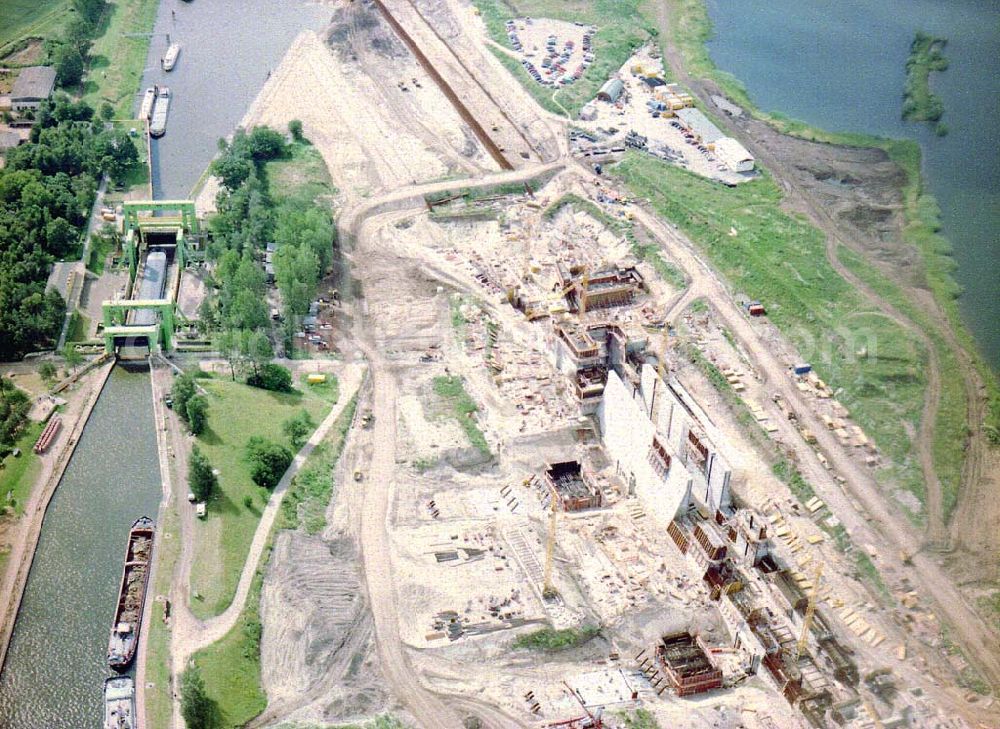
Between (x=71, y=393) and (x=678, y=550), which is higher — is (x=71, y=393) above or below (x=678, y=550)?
above

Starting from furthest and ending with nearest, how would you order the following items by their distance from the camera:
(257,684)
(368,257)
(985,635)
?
(368,257) < (985,635) < (257,684)

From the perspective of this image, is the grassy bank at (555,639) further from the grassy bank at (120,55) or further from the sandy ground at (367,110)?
the grassy bank at (120,55)

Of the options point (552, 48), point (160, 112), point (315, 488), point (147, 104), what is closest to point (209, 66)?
point (147, 104)

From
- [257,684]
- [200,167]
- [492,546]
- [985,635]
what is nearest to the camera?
[257,684]

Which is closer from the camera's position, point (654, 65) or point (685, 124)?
point (685, 124)

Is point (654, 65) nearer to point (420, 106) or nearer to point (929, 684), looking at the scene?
point (420, 106)

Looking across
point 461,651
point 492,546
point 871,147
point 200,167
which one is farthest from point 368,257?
point 871,147
